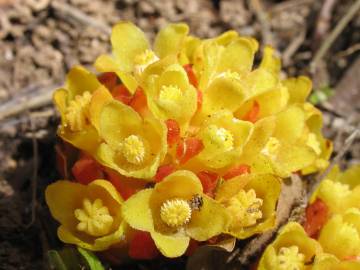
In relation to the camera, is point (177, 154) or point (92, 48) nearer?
point (177, 154)

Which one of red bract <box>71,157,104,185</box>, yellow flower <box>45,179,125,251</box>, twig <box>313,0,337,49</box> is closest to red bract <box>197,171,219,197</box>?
yellow flower <box>45,179,125,251</box>

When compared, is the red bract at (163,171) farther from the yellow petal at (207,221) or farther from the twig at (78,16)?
the twig at (78,16)

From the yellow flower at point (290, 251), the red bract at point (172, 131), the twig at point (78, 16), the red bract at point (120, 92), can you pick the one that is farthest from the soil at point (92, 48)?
the yellow flower at point (290, 251)

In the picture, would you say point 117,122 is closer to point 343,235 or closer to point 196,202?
point 196,202

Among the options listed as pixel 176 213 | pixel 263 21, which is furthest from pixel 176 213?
pixel 263 21

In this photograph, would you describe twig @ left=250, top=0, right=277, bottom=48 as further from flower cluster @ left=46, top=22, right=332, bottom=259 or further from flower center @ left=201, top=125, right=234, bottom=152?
flower center @ left=201, top=125, right=234, bottom=152

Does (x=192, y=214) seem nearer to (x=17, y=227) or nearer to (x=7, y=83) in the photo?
(x=17, y=227)
